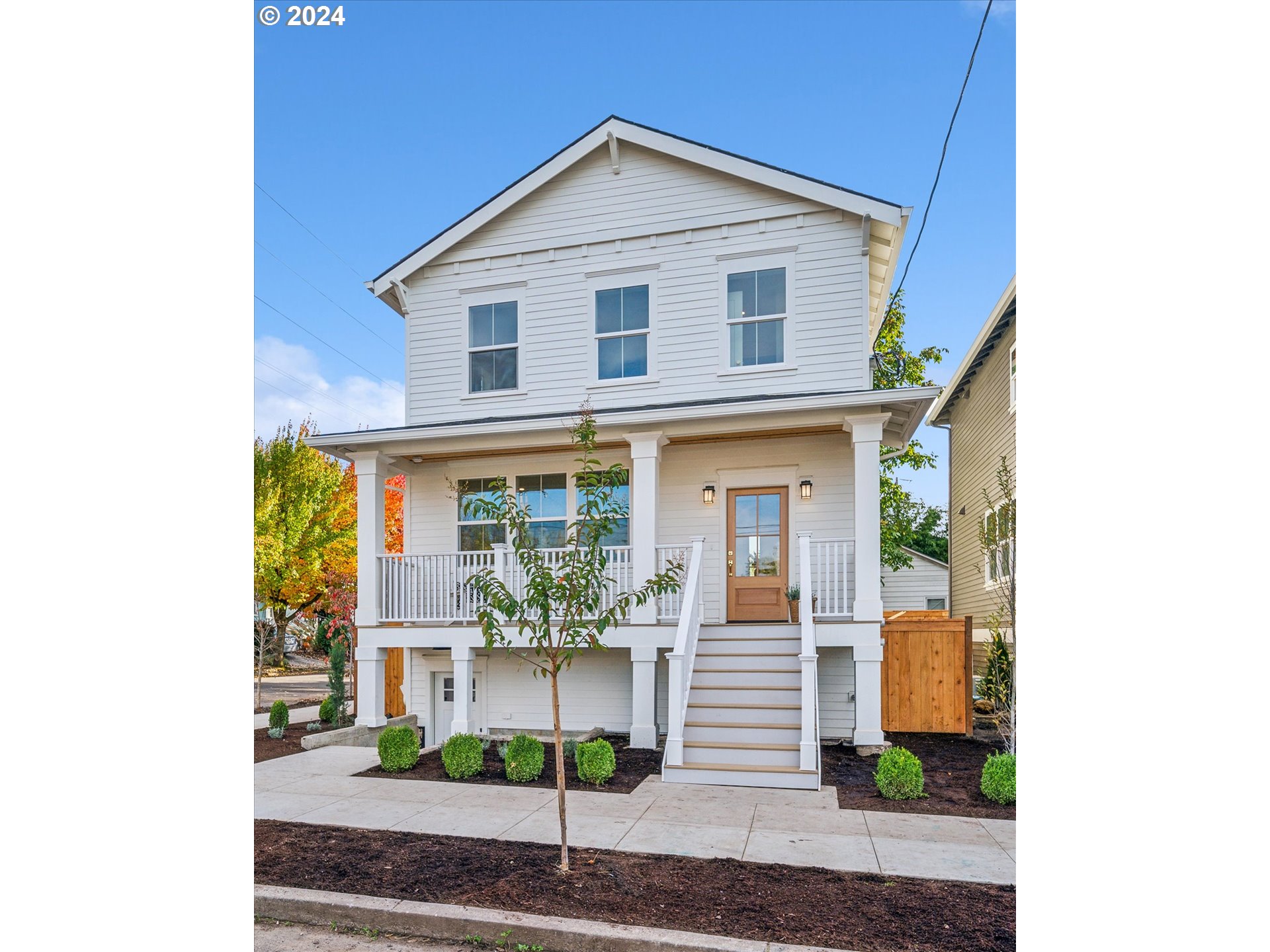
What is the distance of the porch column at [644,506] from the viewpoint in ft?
28.5

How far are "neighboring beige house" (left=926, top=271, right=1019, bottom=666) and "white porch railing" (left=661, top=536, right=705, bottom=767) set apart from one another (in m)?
3.89

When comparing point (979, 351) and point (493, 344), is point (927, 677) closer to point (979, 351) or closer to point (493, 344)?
point (979, 351)

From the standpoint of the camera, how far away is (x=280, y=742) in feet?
29.7

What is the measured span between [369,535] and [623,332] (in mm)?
3993

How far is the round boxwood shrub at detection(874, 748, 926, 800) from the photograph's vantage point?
6004 mm

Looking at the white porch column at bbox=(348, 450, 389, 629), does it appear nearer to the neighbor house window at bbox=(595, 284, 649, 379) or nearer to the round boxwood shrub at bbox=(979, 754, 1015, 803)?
the neighbor house window at bbox=(595, 284, 649, 379)

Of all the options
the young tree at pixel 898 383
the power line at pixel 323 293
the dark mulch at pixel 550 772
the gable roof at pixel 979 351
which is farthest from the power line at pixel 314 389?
the gable roof at pixel 979 351

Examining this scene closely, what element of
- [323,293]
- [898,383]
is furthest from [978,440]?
[323,293]

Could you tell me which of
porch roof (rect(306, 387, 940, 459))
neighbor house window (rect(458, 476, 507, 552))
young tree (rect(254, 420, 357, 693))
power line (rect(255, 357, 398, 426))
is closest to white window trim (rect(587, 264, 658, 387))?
porch roof (rect(306, 387, 940, 459))

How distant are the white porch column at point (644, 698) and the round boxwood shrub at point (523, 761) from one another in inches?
66.7

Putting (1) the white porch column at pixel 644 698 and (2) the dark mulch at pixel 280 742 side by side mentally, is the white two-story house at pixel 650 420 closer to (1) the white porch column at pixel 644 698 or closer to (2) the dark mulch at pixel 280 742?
(1) the white porch column at pixel 644 698
